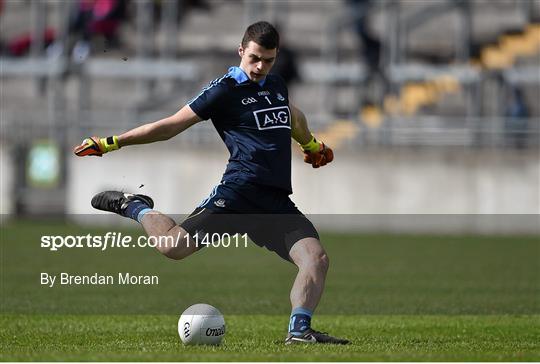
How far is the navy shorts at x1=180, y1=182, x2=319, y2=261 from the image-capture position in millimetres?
9555

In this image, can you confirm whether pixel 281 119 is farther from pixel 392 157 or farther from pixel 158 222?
pixel 392 157

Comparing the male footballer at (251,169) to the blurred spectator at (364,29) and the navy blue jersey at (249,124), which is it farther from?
the blurred spectator at (364,29)

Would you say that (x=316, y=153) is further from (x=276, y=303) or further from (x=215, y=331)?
(x=276, y=303)

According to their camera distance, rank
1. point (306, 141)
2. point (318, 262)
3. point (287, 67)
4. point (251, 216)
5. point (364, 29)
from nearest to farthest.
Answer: point (318, 262) → point (251, 216) → point (306, 141) → point (287, 67) → point (364, 29)

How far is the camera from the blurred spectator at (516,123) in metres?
30.4

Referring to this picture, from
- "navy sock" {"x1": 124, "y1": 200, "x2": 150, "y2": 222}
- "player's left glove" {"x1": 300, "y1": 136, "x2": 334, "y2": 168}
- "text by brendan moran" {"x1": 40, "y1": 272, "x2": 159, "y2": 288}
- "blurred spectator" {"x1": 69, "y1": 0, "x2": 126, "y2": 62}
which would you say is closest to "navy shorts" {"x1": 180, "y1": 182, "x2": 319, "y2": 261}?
"navy sock" {"x1": 124, "y1": 200, "x2": 150, "y2": 222}

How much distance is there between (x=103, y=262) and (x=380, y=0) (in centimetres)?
2020

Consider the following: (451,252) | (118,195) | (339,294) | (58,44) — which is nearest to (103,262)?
(339,294)

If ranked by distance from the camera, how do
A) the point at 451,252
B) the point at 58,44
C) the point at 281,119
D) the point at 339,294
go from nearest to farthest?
the point at 281,119
the point at 339,294
the point at 451,252
the point at 58,44

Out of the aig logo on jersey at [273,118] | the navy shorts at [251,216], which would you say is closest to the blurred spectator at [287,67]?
the aig logo on jersey at [273,118]

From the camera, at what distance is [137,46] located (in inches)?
1503

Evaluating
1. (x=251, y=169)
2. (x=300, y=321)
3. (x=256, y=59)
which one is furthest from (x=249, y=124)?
(x=300, y=321)

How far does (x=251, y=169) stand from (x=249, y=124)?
35 cm

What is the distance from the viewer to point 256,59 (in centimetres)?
939
